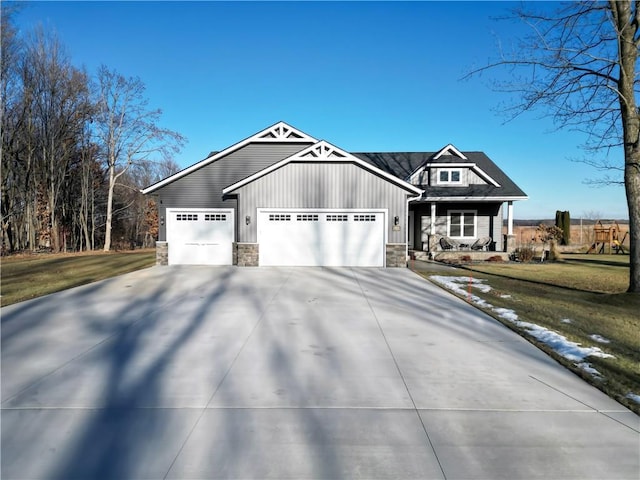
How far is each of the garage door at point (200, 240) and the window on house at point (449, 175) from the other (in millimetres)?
11677

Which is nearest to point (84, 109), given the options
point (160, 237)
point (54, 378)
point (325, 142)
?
point (160, 237)

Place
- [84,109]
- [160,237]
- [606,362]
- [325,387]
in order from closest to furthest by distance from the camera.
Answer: [325,387] < [606,362] < [160,237] < [84,109]

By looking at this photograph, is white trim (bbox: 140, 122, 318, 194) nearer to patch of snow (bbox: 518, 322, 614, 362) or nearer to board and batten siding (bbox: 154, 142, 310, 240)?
board and batten siding (bbox: 154, 142, 310, 240)

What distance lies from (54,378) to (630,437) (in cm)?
578

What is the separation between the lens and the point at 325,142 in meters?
15.7

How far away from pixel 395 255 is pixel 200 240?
8234mm

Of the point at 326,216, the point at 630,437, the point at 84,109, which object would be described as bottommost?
the point at 630,437

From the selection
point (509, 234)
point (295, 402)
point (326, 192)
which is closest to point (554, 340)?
point (295, 402)

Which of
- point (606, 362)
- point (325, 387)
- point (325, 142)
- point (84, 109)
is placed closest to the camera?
point (325, 387)

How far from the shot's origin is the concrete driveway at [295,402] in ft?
9.57

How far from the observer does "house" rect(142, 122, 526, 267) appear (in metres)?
15.8

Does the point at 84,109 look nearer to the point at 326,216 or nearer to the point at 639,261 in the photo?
the point at 326,216

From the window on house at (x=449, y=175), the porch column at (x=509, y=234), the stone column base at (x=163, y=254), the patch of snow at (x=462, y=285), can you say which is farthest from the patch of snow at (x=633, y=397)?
the window on house at (x=449, y=175)

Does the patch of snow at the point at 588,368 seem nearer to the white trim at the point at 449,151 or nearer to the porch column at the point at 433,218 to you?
the porch column at the point at 433,218
